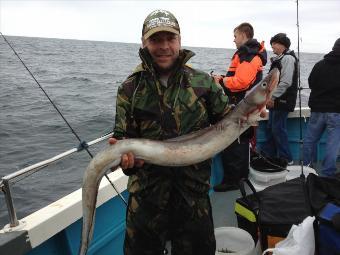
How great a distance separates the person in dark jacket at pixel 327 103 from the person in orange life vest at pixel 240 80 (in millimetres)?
839

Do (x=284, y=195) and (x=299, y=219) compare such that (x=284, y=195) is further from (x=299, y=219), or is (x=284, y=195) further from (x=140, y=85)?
(x=140, y=85)

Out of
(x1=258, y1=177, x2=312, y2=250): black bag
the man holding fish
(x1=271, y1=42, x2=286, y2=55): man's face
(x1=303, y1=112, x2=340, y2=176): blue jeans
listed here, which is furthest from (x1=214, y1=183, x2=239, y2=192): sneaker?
the man holding fish

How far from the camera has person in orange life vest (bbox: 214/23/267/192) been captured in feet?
18.8

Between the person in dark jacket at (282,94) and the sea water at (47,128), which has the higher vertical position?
the person in dark jacket at (282,94)

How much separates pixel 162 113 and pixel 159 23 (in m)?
0.64

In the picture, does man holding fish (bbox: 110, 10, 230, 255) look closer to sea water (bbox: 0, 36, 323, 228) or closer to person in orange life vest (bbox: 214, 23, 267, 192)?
sea water (bbox: 0, 36, 323, 228)

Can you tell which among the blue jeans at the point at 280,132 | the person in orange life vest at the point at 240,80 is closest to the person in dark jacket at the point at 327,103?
the blue jeans at the point at 280,132

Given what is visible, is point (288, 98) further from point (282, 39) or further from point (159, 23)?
point (159, 23)

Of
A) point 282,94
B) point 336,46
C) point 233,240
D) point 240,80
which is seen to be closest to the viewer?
point 233,240

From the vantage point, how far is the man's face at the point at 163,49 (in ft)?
9.43

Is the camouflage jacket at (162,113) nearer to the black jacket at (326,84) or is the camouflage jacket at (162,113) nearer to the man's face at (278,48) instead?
the black jacket at (326,84)

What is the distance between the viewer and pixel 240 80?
5711 millimetres

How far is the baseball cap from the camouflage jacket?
0.16 metres

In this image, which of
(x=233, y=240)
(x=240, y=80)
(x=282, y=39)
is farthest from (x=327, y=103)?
(x=233, y=240)
